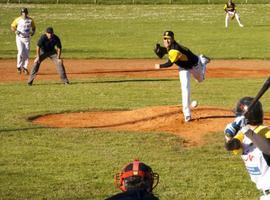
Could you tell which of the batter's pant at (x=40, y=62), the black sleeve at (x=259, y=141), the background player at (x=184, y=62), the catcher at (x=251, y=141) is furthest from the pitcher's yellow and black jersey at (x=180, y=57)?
the black sleeve at (x=259, y=141)

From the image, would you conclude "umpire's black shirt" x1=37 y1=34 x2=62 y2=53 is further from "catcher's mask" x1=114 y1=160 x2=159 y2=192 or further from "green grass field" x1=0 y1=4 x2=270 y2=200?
"catcher's mask" x1=114 y1=160 x2=159 y2=192

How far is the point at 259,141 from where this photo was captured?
667cm

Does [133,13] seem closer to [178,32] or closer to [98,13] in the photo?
[98,13]

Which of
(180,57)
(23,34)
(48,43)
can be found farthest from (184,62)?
(23,34)

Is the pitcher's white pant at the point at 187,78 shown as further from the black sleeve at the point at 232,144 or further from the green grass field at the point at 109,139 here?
the black sleeve at the point at 232,144

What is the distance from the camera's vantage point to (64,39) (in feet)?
129

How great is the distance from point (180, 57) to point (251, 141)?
849 centimetres

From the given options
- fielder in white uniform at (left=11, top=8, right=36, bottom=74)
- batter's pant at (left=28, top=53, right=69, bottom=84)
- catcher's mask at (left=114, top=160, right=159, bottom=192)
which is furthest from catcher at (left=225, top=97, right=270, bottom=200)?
fielder in white uniform at (left=11, top=8, right=36, bottom=74)

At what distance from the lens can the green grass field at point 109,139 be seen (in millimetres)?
10820

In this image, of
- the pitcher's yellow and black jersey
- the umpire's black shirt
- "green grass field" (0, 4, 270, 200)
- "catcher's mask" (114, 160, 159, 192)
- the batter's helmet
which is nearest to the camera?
"catcher's mask" (114, 160, 159, 192)

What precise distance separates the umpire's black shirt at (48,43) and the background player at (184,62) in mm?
6983

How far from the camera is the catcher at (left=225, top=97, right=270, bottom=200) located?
6.87 meters

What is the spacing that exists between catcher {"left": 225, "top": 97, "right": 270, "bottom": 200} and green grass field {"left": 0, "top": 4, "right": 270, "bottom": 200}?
10.1 ft

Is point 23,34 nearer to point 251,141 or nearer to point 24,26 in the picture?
point 24,26
